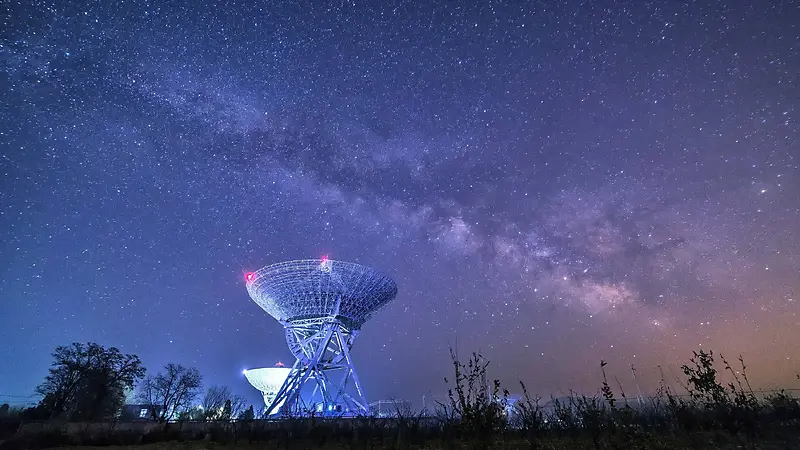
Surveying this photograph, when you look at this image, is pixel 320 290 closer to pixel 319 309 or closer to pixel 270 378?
pixel 319 309

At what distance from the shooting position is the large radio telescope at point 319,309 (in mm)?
39125

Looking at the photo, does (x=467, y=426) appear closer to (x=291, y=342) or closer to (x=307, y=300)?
(x=307, y=300)

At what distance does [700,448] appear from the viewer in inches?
376

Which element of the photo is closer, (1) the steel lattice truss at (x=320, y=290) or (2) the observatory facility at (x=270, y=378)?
(1) the steel lattice truss at (x=320, y=290)

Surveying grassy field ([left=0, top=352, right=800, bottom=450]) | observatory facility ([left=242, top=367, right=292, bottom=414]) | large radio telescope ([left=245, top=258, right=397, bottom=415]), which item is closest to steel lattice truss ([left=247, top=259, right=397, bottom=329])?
large radio telescope ([left=245, top=258, right=397, bottom=415])

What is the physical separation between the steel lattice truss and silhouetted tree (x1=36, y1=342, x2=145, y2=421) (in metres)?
20.8

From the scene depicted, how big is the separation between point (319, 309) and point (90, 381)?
2783 cm

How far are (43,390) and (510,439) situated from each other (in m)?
53.9

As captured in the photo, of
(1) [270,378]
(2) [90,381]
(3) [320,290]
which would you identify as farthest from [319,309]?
(2) [90,381]

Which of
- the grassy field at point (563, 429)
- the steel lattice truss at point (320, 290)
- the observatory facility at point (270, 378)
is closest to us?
the grassy field at point (563, 429)

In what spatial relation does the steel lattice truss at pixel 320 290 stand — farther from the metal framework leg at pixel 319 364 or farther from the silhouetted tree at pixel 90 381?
the silhouetted tree at pixel 90 381

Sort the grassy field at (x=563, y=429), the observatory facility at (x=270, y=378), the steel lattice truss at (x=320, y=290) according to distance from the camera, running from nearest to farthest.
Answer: the grassy field at (x=563, y=429) → the steel lattice truss at (x=320, y=290) → the observatory facility at (x=270, y=378)

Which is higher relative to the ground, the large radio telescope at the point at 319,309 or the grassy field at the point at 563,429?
the large radio telescope at the point at 319,309

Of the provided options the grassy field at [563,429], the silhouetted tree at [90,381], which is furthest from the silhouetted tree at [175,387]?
the grassy field at [563,429]
